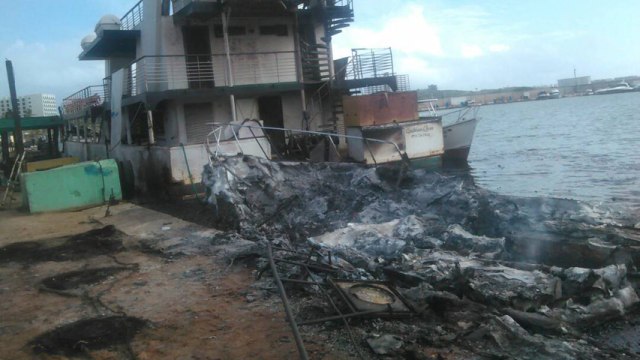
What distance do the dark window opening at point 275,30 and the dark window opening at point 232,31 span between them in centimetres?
90

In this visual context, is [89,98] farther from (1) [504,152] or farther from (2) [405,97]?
(1) [504,152]

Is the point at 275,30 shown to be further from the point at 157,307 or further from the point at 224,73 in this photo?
the point at 157,307

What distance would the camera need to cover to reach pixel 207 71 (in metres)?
21.3

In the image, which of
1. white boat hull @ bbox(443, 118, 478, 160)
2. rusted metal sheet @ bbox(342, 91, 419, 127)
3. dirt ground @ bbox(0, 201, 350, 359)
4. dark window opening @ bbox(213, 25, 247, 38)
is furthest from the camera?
white boat hull @ bbox(443, 118, 478, 160)

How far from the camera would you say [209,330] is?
5.31 meters

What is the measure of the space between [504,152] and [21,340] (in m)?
32.5

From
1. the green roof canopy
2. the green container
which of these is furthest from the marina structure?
the green roof canopy

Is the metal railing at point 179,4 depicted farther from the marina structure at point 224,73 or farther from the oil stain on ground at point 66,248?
the oil stain on ground at point 66,248

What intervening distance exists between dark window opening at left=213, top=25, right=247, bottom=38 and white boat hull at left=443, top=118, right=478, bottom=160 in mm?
11004

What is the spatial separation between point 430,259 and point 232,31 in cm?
1737

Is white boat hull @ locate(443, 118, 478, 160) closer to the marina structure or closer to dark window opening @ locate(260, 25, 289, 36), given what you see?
the marina structure

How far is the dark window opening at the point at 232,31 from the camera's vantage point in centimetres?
2164

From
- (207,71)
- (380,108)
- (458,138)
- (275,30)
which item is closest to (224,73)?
(207,71)

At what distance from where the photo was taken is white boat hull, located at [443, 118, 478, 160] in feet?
80.9
